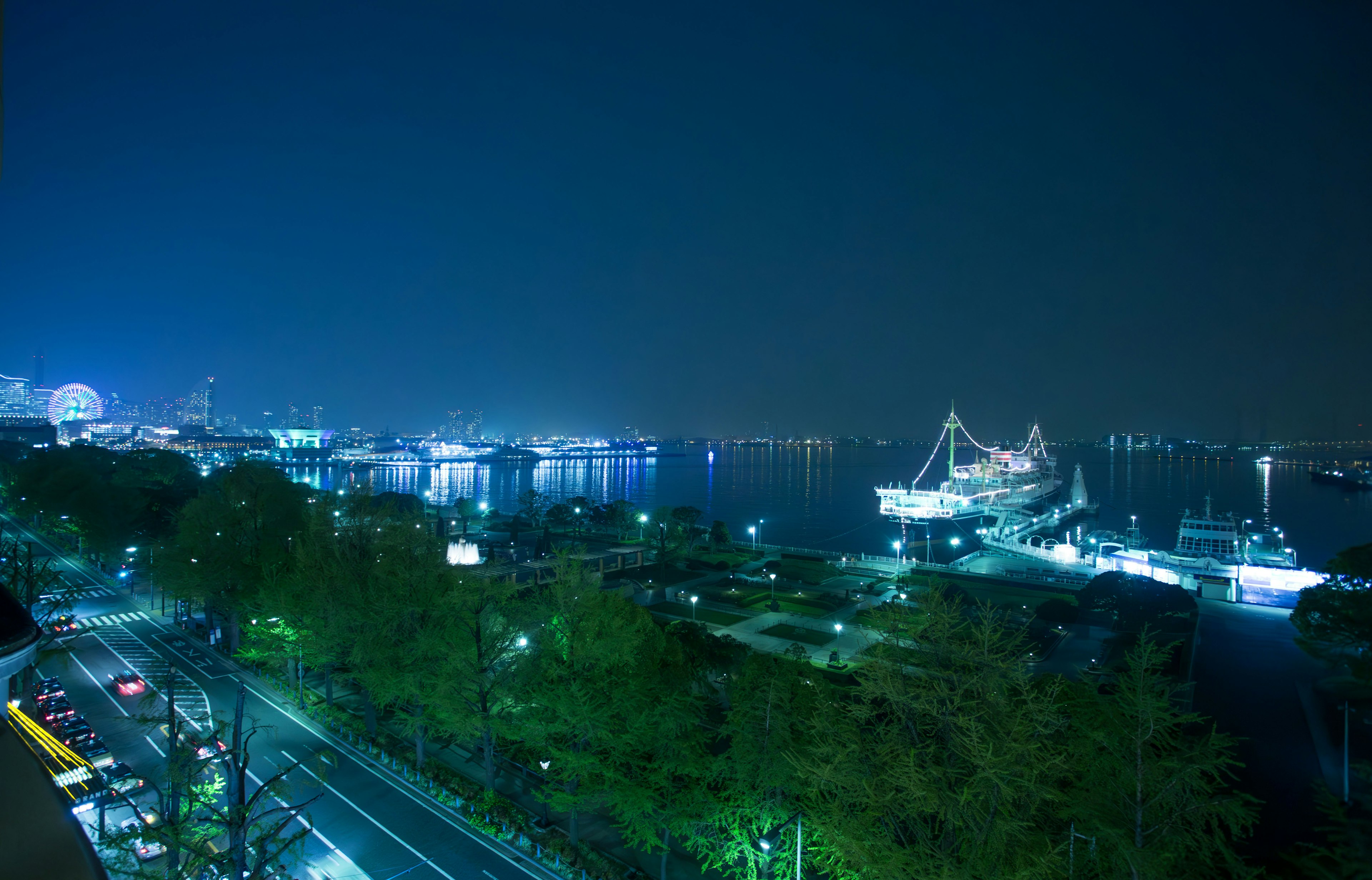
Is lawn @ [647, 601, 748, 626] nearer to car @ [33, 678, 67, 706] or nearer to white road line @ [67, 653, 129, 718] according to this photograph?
white road line @ [67, 653, 129, 718]

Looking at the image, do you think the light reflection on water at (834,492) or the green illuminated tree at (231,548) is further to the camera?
the light reflection on water at (834,492)

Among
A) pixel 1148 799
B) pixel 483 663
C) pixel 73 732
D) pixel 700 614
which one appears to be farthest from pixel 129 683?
pixel 1148 799

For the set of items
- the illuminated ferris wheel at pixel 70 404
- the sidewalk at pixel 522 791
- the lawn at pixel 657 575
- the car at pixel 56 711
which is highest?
the illuminated ferris wheel at pixel 70 404

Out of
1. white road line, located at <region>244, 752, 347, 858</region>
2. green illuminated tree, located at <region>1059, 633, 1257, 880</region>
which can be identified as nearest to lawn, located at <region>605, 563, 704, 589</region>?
white road line, located at <region>244, 752, 347, 858</region>

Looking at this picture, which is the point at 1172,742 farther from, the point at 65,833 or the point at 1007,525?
the point at 1007,525

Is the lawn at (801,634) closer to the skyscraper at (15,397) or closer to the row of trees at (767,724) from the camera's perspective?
the row of trees at (767,724)

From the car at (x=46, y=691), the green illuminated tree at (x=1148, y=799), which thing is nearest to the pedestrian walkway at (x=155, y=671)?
the car at (x=46, y=691)
